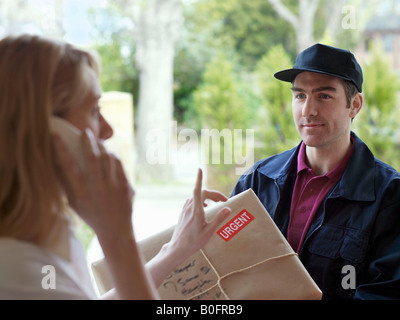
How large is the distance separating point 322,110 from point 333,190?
0.27 m

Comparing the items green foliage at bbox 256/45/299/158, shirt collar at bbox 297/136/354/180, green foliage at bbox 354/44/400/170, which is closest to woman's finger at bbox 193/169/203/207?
shirt collar at bbox 297/136/354/180

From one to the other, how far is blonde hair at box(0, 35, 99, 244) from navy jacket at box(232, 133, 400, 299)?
2.84ft

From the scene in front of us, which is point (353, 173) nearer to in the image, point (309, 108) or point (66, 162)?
point (309, 108)

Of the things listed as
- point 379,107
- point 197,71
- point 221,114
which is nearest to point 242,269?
point 379,107

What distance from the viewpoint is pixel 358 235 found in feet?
4.48

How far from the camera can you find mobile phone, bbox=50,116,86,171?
0.72 metres

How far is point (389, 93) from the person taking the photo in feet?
16.5

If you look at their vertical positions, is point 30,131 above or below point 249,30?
below

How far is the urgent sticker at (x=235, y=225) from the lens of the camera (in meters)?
1.12

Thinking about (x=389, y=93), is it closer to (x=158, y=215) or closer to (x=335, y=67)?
(x=158, y=215)

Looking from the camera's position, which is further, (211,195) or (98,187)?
(211,195)

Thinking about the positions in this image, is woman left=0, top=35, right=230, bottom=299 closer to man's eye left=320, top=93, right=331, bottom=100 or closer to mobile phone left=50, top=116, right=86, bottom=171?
mobile phone left=50, top=116, right=86, bottom=171

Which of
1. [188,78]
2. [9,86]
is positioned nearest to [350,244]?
[9,86]
